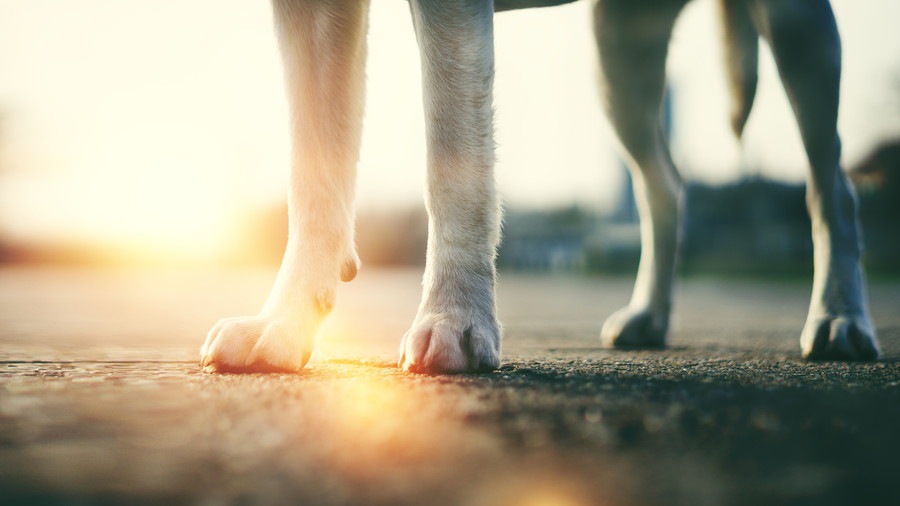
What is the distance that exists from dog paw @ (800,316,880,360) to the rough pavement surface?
0.29 metres

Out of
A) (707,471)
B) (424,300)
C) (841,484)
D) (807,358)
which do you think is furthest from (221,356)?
(807,358)

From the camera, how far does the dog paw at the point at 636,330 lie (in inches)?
114

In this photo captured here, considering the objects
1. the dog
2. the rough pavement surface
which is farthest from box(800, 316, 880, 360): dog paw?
the rough pavement surface

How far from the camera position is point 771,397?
4.41 feet

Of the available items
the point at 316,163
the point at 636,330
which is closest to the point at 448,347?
the point at 316,163

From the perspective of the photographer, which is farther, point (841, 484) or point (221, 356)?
point (221, 356)

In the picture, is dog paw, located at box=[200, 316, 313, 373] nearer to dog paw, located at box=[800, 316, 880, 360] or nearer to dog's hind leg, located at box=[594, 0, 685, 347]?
dog paw, located at box=[800, 316, 880, 360]

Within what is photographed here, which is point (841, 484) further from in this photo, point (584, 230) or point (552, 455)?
point (584, 230)

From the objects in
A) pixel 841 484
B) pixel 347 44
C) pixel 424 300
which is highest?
pixel 347 44

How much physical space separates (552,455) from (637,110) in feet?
8.07

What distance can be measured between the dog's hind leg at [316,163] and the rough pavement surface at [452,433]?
0.15 metres

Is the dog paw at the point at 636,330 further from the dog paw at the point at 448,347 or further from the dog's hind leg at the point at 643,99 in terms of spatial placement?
the dog paw at the point at 448,347

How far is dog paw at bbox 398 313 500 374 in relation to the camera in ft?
5.41

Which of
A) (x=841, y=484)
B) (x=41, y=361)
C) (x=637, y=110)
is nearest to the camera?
(x=841, y=484)
